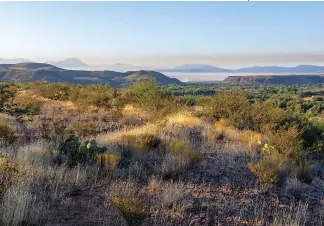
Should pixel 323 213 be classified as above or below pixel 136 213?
below

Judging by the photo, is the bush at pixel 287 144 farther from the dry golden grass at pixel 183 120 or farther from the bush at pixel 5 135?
the bush at pixel 5 135

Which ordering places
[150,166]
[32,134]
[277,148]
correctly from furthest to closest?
1. [32,134]
2. [277,148]
3. [150,166]

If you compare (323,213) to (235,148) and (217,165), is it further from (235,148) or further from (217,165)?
(235,148)

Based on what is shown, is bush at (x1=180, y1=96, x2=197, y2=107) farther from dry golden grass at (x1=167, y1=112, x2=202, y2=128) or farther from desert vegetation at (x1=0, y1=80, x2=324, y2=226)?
desert vegetation at (x1=0, y1=80, x2=324, y2=226)

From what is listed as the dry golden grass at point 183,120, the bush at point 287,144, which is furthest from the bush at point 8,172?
the dry golden grass at point 183,120

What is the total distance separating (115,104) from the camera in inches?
1020

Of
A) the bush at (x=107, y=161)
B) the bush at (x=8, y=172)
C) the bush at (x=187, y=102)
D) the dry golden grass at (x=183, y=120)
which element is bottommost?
the bush at (x=187, y=102)

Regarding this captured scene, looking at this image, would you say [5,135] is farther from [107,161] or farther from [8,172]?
[8,172]

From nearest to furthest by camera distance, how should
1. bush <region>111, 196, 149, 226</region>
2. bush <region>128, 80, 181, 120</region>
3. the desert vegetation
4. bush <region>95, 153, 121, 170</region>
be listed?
bush <region>111, 196, 149, 226</region> < the desert vegetation < bush <region>95, 153, 121, 170</region> < bush <region>128, 80, 181, 120</region>

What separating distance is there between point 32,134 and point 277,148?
848cm

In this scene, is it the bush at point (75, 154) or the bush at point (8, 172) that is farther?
A: the bush at point (75, 154)

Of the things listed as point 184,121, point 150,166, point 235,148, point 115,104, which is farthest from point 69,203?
point 115,104

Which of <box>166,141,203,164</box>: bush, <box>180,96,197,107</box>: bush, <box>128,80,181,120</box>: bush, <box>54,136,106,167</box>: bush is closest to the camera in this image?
<box>54,136,106,167</box>: bush

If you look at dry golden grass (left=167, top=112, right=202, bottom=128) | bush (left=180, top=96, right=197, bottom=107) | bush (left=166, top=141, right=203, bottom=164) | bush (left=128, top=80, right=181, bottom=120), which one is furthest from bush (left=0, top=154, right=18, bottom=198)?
bush (left=180, top=96, right=197, bottom=107)
